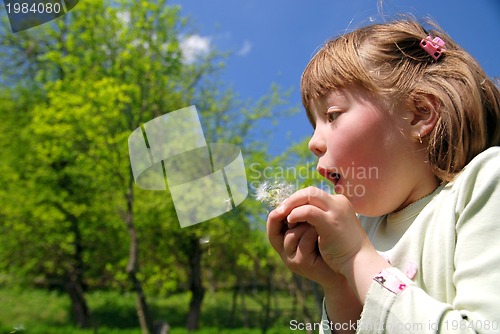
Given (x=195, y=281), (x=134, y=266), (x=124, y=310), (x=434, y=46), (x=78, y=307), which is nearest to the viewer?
(x=434, y=46)

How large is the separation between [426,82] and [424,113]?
2.4 inches

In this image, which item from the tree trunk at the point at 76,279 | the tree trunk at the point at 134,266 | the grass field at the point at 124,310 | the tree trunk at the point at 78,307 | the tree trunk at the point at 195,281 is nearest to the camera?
the tree trunk at the point at 134,266

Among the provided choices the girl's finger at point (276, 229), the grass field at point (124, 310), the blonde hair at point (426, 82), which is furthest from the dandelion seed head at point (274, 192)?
the grass field at point (124, 310)

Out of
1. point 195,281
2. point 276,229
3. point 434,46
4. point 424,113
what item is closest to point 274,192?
point 276,229

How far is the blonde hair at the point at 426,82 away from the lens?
3.04 ft

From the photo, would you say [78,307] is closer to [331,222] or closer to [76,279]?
[76,279]

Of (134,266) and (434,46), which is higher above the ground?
(434,46)

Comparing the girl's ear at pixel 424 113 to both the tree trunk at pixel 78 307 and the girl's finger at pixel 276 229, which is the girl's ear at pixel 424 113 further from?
the tree trunk at pixel 78 307

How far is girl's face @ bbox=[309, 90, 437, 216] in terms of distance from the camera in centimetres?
93

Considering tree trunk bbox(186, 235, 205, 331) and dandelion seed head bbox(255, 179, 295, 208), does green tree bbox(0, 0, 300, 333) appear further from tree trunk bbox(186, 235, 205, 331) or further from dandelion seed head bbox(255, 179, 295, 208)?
dandelion seed head bbox(255, 179, 295, 208)

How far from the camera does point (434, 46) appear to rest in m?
1.00

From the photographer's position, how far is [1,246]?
12930 mm

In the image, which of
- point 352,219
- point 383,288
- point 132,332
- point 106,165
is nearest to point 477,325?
point 383,288

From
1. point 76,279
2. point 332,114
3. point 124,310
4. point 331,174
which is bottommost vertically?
point 124,310
